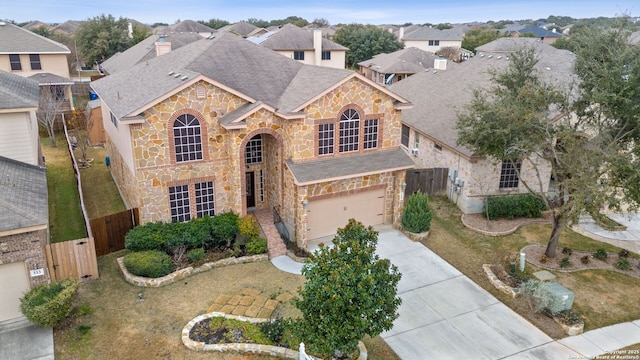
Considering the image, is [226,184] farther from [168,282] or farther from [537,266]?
[537,266]

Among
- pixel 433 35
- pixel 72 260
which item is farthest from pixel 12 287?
pixel 433 35

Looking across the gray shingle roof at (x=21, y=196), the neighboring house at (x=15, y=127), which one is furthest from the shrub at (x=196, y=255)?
the neighboring house at (x=15, y=127)

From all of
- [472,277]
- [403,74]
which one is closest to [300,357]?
[472,277]

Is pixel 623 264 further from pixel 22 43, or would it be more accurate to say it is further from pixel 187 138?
pixel 22 43

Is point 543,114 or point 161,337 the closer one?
point 161,337

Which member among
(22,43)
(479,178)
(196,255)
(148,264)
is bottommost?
(196,255)
